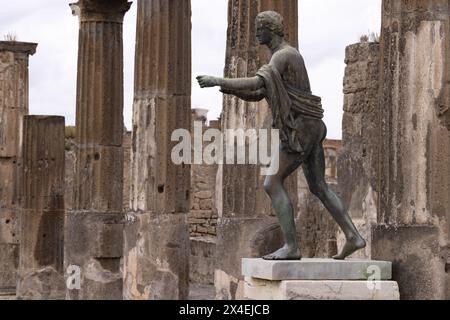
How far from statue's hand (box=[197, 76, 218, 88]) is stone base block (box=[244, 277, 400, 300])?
163 centimetres

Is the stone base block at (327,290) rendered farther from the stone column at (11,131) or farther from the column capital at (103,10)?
the stone column at (11,131)

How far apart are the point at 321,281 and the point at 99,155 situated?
10.5 metres

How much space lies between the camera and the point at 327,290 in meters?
10.7

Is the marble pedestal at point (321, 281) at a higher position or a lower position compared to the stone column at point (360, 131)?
lower

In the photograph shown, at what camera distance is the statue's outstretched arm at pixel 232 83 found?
36.1 feet

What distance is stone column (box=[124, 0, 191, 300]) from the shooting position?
1762cm

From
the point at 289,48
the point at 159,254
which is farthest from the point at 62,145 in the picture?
the point at 289,48

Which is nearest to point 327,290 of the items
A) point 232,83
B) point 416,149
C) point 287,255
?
point 287,255

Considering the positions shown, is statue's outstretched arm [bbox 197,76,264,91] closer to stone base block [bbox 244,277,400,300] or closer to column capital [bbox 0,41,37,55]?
stone base block [bbox 244,277,400,300]

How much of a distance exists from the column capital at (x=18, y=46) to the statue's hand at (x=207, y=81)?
18.4 m

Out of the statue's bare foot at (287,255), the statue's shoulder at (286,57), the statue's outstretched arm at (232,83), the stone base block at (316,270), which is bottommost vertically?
the stone base block at (316,270)

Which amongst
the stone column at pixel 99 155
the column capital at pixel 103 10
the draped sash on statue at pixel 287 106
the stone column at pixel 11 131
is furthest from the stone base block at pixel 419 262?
the stone column at pixel 11 131

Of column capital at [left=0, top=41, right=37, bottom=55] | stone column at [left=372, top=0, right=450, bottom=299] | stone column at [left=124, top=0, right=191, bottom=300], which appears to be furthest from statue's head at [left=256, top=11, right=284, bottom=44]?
column capital at [left=0, top=41, right=37, bottom=55]
